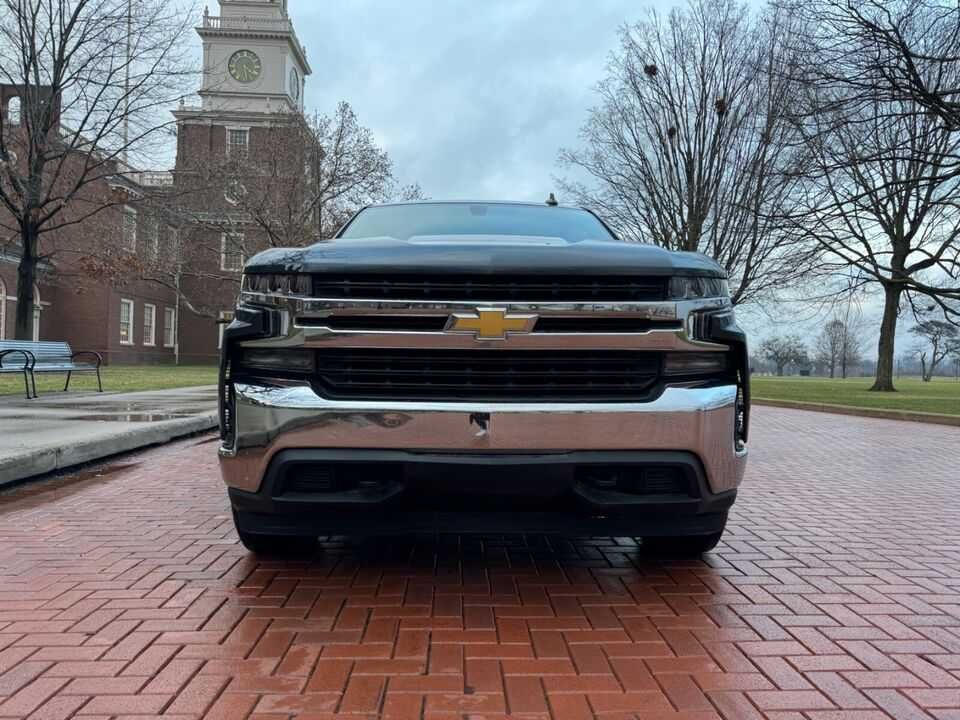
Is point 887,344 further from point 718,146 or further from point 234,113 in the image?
point 234,113

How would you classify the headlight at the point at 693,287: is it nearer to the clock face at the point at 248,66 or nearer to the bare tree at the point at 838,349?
the clock face at the point at 248,66

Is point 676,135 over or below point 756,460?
A: over

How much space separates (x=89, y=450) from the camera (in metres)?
6.22

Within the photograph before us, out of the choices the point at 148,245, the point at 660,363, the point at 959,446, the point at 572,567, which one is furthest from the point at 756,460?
the point at 148,245

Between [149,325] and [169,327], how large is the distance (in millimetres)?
2438

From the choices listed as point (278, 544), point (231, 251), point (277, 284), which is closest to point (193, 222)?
point (231, 251)

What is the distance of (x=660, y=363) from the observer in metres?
2.82

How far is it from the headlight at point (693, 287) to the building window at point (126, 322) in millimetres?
38837

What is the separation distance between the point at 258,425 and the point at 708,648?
1867mm

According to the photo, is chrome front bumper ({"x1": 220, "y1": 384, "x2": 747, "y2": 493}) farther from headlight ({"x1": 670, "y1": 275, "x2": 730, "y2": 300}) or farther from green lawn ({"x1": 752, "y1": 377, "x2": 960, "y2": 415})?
green lawn ({"x1": 752, "y1": 377, "x2": 960, "y2": 415})

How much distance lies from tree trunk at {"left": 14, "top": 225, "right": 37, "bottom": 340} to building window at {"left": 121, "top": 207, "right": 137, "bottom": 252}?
910cm

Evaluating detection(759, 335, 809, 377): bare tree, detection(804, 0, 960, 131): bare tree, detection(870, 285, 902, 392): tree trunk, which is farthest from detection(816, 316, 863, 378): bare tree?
detection(804, 0, 960, 131): bare tree

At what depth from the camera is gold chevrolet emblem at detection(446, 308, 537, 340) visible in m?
2.72

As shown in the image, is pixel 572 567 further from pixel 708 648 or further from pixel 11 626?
pixel 11 626
